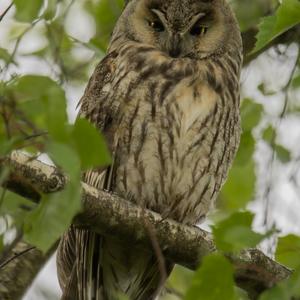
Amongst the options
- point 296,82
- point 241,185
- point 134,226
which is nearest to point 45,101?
point 134,226

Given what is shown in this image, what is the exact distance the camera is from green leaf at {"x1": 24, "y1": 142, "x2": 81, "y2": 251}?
174 centimetres

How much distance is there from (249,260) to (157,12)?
1.28 m

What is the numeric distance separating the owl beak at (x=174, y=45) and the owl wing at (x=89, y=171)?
10.2 inches

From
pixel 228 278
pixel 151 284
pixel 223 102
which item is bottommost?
pixel 151 284

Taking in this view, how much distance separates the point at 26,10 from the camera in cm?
259

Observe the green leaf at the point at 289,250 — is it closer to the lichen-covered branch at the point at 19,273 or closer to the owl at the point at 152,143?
the owl at the point at 152,143

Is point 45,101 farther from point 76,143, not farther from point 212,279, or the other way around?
point 212,279

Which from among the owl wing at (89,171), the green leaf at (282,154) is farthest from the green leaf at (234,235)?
the green leaf at (282,154)

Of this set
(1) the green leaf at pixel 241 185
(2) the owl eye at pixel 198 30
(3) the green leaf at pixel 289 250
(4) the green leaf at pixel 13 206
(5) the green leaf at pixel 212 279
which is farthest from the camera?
(1) the green leaf at pixel 241 185

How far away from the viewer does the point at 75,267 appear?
3.15 metres

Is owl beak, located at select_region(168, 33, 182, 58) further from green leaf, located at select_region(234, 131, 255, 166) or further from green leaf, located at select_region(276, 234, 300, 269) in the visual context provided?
green leaf, located at select_region(276, 234, 300, 269)

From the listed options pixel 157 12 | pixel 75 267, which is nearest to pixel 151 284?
pixel 75 267

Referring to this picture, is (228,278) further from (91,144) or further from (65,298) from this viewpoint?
A: (65,298)

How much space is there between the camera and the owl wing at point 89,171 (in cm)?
314
